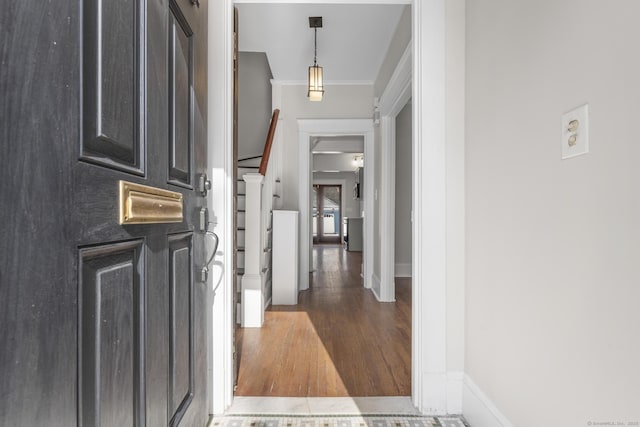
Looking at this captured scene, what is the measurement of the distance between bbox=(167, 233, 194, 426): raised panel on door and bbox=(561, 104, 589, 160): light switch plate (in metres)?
1.18

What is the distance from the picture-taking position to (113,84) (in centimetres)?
73

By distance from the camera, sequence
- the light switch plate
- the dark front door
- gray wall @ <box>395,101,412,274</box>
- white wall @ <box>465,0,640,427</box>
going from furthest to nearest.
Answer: gray wall @ <box>395,101,412,274</box> < the light switch plate < white wall @ <box>465,0,640,427</box> < the dark front door

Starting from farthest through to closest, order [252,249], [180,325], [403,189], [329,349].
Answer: [403,189] < [252,249] < [329,349] < [180,325]

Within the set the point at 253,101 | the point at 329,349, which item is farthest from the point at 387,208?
the point at 253,101

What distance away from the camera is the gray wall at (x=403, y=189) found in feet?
15.5

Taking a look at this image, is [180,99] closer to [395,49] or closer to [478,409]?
[478,409]

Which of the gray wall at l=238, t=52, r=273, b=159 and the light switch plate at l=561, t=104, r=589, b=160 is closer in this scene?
the light switch plate at l=561, t=104, r=589, b=160

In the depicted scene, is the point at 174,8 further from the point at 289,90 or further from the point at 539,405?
the point at 289,90

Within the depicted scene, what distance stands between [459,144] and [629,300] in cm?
94

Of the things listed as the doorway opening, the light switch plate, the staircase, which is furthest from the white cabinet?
the doorway opening

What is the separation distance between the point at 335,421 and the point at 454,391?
55 cm

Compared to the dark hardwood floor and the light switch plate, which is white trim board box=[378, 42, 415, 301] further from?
the light switch plate

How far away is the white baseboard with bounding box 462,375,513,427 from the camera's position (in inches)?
49.4

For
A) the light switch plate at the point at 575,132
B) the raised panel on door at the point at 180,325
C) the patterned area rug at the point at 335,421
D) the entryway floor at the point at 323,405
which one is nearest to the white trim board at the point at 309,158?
the entryway floor at the point at 323,405
